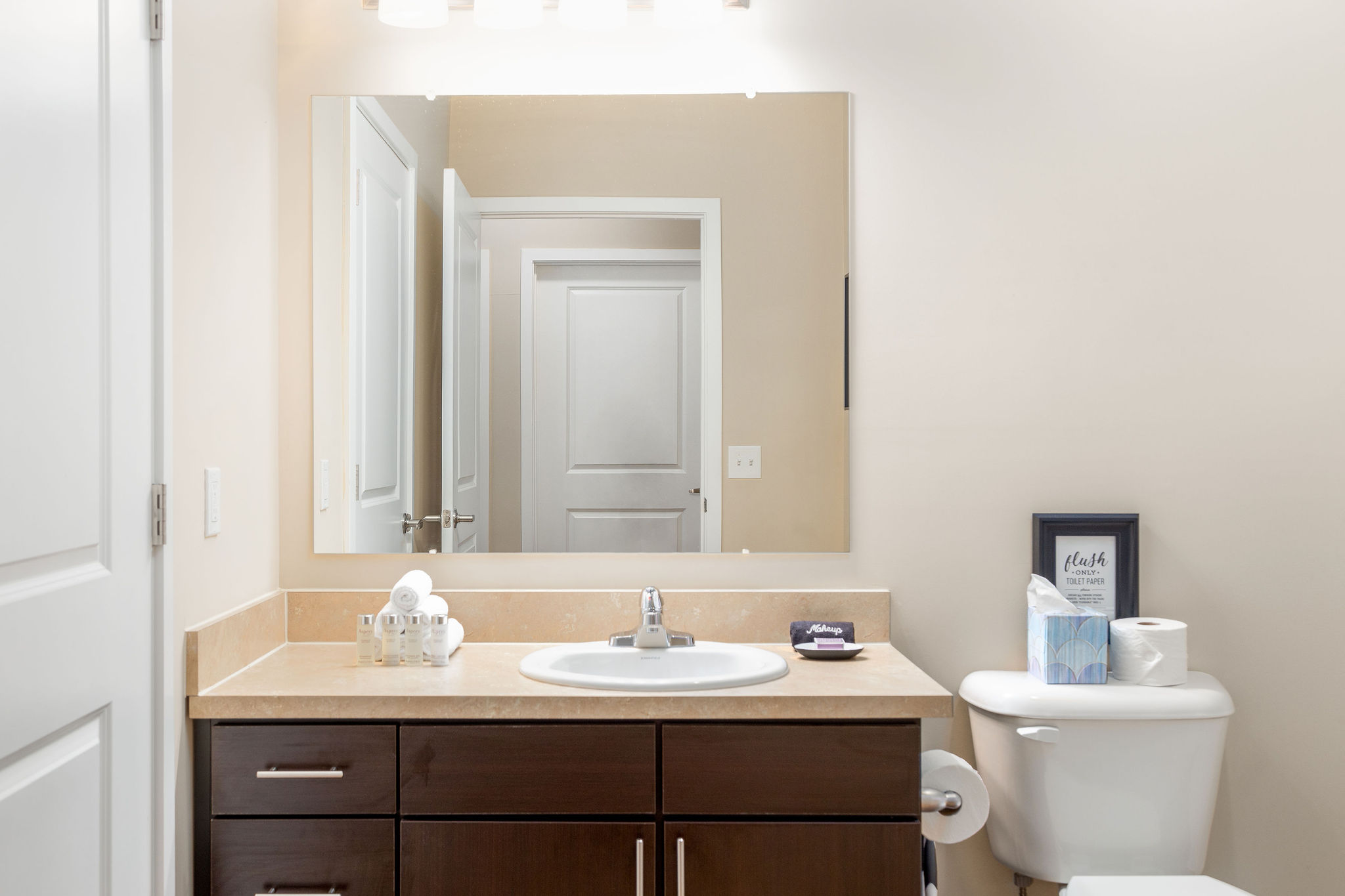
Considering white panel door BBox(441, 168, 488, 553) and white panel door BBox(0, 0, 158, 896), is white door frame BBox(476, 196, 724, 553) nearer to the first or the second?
white panel door BBox(441, 168, 488, 553)

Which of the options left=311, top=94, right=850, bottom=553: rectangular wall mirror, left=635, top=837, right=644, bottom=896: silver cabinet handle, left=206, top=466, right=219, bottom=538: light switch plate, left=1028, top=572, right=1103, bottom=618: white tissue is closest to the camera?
left=635, top=837, right=644, bottom=896: silver cabinet handle

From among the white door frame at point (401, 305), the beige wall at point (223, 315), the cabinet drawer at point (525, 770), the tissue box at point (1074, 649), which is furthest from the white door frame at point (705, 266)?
the tissue box at point (1074, 649)

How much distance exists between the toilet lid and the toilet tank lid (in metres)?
0.26

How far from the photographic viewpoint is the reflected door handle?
181 cm

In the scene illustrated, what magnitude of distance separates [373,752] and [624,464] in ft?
2.42

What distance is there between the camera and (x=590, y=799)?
4.43 feet

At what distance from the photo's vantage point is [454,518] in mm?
1808

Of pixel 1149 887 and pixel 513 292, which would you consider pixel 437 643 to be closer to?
pixel 513 292

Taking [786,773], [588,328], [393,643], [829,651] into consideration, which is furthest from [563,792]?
[588,328]

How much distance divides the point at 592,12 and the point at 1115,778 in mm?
1780

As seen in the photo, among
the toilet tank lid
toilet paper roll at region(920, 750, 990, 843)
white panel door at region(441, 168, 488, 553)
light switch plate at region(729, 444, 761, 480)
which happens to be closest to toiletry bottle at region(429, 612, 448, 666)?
white panel door at region(441, 168, 488, 553)

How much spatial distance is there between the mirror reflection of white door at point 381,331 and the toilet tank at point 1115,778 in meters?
1.29

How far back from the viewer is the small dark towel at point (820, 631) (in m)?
1.65

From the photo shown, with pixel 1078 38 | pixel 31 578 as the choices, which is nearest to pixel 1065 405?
pixel 1078 38
